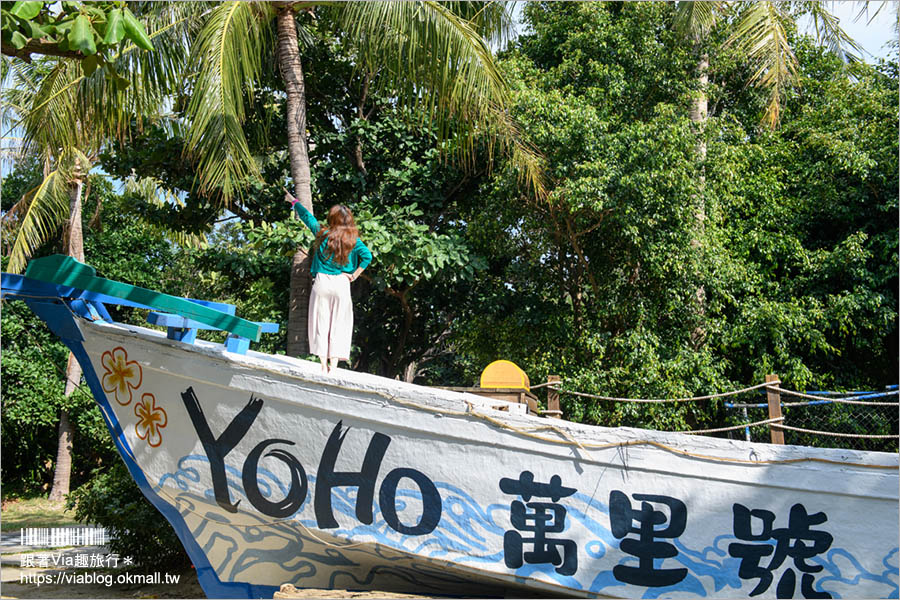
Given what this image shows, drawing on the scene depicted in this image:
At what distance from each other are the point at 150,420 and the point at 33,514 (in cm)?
1109

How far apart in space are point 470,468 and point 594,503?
2.35 feet

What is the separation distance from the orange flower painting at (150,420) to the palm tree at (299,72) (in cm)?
261

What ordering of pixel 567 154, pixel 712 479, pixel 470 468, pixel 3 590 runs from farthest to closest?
1. pixel 567 154
2. pixel 3 590
3. pixel 470 468
4. pixel 712 479

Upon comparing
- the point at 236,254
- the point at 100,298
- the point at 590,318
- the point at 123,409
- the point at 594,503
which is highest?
the point at 236,254

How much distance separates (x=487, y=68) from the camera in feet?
24.7

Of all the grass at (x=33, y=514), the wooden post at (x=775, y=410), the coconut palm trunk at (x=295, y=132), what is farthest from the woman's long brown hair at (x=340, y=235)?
the grass at (x=33, y=514)

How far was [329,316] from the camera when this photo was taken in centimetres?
507

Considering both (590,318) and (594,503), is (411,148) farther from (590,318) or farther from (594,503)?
(594,503)

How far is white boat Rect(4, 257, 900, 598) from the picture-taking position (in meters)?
3.94

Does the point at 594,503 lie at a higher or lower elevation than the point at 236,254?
lower

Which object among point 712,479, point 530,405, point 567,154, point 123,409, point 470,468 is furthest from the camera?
point 567,154

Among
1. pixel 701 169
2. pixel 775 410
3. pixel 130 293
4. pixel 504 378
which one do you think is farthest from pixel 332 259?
pixel 701 169

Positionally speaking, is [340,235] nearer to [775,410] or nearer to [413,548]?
[413,548]

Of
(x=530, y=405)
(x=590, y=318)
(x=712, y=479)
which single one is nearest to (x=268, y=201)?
(x=590, y=318)
